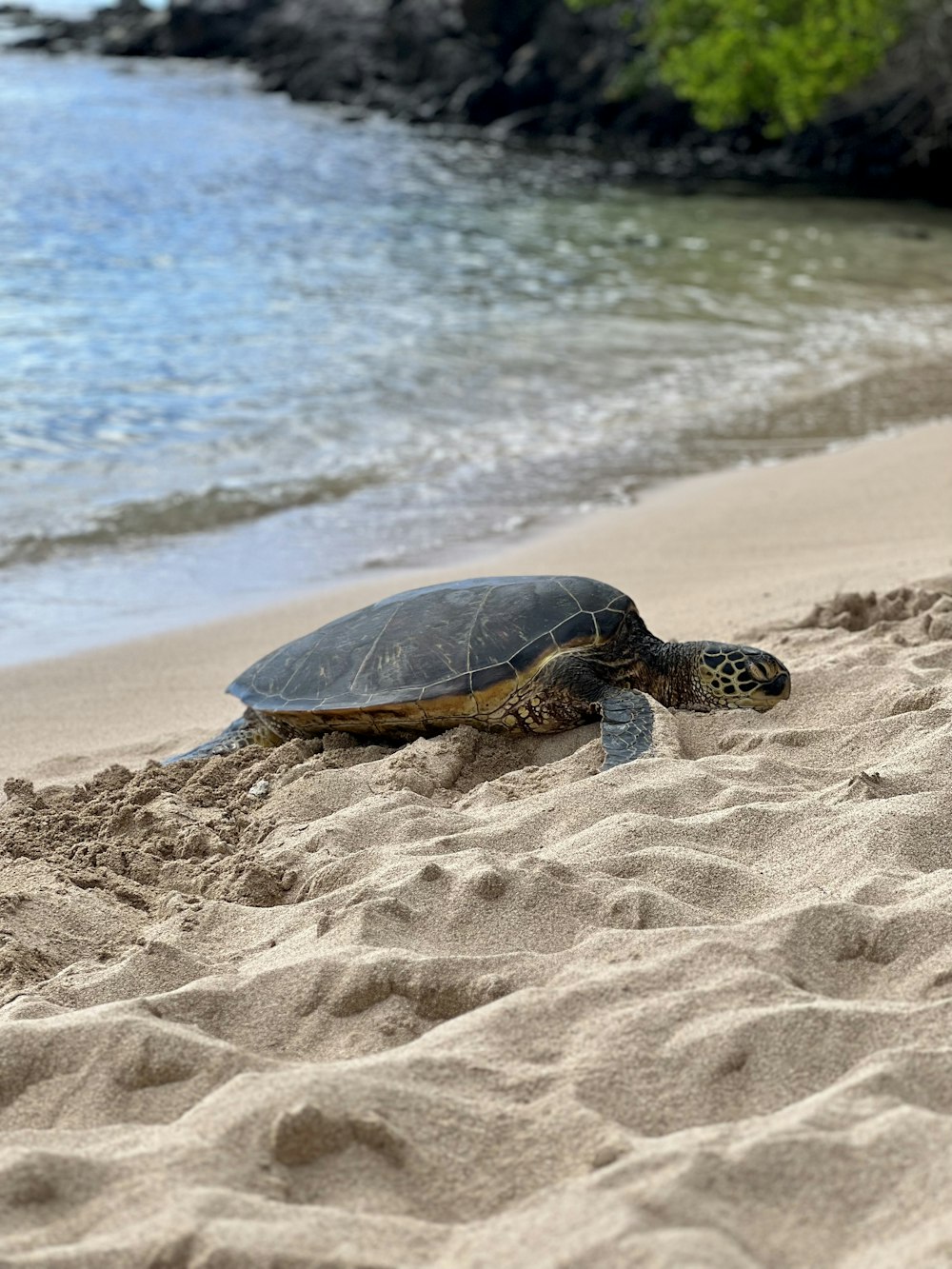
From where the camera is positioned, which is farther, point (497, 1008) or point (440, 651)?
point (440, 651)

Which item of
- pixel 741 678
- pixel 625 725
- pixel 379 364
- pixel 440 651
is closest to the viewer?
pixel 625 725

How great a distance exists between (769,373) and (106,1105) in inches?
375

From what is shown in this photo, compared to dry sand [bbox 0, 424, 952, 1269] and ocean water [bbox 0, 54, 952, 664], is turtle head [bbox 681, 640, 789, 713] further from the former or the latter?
ocean water [bbox 0, 54, 952, 664]

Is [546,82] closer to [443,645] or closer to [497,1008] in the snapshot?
[443,645]

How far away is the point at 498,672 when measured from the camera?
3.98 meters

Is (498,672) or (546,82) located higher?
(546,82)

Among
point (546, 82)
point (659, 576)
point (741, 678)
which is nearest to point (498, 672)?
point (741, 678)

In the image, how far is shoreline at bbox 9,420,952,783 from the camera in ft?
16.0

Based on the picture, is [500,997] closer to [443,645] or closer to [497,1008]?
[497,1008]

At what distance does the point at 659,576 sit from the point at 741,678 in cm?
224

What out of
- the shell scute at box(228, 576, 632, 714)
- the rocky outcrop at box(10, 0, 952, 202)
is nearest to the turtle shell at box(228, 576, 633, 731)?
the shell scute at box(228, 576, 632, 714)

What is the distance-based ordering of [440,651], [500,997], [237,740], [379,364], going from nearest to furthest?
[500,997] < [440,651] < [237,740] < [379,364]

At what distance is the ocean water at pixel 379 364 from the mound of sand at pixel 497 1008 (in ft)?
9.51

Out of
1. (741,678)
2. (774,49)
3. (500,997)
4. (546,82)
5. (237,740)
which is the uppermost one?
(546,82)
